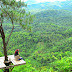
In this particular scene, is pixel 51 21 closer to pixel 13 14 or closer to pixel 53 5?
pixel 53 5

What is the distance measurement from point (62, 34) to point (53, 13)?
25104 mm

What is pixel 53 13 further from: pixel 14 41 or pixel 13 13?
pixel 13 13

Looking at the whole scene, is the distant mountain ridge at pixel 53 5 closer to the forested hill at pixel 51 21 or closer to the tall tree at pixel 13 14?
the forested hill at pixel 51 21

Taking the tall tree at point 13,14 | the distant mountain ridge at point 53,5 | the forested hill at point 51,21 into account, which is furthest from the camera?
the distant mountain ridge at point 53,5

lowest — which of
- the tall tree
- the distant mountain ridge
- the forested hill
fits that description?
the forested hill

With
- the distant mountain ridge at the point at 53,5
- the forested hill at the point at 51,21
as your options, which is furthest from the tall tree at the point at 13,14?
the distant mountain ridge at the point at 53,5

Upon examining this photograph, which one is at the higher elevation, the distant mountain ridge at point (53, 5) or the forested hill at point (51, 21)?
the distant mountain ridge at point (53, 5)

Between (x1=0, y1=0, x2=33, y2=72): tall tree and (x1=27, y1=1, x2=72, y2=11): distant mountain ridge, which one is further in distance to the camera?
(x1=27, y1=1, x2=72, y2=11): distant mountain ridge

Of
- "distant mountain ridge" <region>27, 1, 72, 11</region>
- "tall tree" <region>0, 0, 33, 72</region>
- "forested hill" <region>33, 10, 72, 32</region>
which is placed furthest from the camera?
"distant mountain ridge" <region>27, 1, 72, 11</region>

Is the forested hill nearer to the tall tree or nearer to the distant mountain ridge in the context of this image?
the distant mountain ridge

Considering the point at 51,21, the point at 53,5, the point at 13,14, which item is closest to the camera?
the point at 13,14

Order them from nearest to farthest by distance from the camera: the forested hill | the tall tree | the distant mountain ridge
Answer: the tall tree < the forested hill < the distant mountain ridge

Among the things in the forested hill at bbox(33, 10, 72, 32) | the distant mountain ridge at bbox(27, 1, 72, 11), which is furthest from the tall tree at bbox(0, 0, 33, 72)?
the distant mountain ridge at bbox(27, 1, 72, 11)

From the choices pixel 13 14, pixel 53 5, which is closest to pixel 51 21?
pixel 53 5
